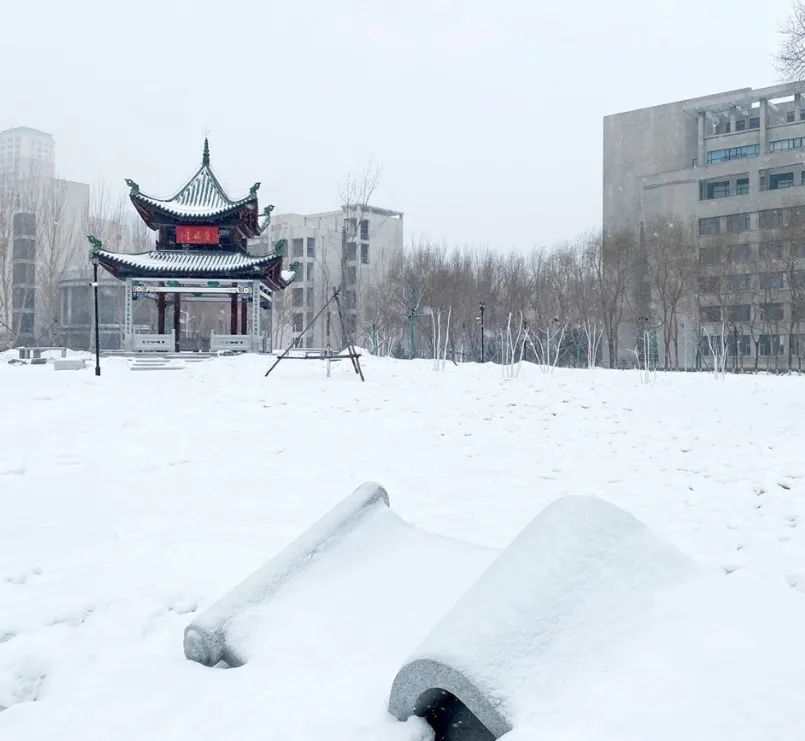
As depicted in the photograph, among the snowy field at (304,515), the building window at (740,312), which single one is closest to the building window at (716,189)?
the building window at (740,312)

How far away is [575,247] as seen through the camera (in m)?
38.1

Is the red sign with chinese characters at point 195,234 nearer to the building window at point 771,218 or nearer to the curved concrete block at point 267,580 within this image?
the curved concrete block at point 267,580

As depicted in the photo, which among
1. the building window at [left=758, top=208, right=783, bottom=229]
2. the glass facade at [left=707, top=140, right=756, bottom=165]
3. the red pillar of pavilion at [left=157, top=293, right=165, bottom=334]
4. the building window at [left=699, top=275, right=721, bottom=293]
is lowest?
the red pillar of pavilion at [left=157, top=293, right=165, bottom=334]

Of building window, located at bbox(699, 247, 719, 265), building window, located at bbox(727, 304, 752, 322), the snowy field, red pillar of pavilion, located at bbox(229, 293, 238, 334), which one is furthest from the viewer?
building window, located at bbox(727, 304, 752, 322)

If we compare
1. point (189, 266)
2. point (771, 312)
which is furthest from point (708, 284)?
point (189, 266)

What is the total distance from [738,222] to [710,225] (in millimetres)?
1593

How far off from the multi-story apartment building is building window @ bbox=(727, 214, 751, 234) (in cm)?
5

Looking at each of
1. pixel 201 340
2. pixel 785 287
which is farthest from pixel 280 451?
pixel 785 287

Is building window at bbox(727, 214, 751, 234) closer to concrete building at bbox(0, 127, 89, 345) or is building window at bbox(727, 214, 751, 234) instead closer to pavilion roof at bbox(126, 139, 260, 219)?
pavilion roof at bbox(126, 139, 260, 219)

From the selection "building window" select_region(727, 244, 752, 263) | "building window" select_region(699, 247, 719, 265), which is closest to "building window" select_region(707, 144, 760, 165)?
"building window" select_region(727, 244, 752, 263)

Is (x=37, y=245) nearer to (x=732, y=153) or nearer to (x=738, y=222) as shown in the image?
(x=738, y=222)

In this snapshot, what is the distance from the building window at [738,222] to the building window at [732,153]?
3.86m

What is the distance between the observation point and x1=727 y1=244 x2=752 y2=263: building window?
36809mm

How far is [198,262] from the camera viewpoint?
21797 millimetres
